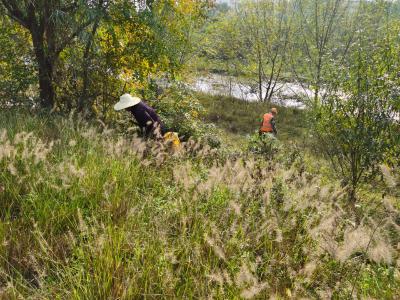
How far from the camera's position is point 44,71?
8.27 m

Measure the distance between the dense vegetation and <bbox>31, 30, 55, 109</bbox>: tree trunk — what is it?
0.11 ft

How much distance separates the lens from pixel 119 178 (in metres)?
4.11

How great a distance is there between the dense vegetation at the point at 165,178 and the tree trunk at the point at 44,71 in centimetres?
3

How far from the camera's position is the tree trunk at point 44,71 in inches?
318

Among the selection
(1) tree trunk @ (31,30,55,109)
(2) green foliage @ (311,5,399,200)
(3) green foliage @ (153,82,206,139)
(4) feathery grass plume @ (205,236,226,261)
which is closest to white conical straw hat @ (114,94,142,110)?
(3) green foliage @ (153,82,206,139)

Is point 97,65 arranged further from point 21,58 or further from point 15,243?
point 15,243

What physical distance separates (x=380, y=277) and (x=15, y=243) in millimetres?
3173

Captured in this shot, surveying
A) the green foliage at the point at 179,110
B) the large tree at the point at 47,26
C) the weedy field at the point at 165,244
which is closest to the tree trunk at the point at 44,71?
the large tree at the point at 47,26

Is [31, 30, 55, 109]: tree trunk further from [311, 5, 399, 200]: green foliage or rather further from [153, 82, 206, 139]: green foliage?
[311, 5, 399, 200]: green foliage

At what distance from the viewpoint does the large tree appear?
7.43m

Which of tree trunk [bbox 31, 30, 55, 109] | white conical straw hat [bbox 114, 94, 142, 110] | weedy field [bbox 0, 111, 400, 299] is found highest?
tree trunk [bbox 31, 30, 55, 109]

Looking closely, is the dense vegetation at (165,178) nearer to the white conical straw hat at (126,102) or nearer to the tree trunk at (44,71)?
the tree trunk at (44,71)

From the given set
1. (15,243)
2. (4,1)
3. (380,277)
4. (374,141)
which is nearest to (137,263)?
(15,243)

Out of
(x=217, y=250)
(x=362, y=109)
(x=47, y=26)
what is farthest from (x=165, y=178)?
(x=47, y=26)
